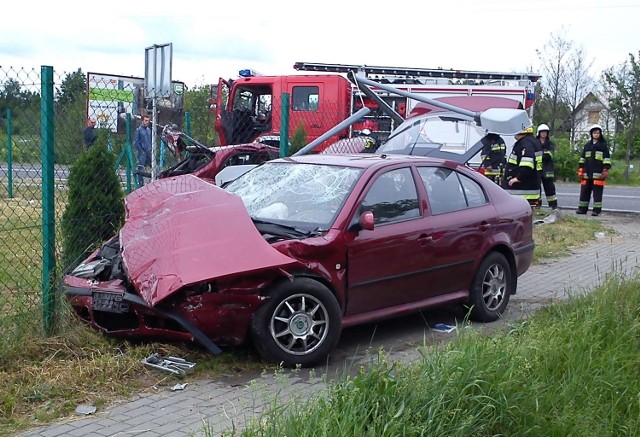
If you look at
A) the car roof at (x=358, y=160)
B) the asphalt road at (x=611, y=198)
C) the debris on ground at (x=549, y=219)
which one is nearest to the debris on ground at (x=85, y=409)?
the car roof at (x=358, y=160)

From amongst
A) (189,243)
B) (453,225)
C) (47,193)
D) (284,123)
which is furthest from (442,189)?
(47,193)

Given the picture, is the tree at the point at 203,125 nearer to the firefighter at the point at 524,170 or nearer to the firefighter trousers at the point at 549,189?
the firefighter at the point at 524,170

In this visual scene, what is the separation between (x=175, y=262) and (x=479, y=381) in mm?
2260

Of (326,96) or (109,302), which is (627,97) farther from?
(109,302)

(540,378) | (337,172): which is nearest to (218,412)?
(540,378)

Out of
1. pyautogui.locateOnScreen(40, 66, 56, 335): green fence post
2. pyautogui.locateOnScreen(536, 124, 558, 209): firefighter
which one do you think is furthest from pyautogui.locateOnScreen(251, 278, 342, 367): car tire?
pyautogui.locateOnScreen(536, 124, 558, 209): firefighter

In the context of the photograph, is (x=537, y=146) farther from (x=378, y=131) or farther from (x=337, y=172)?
(x=337, y=172)

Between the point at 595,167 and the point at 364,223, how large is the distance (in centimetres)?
1029

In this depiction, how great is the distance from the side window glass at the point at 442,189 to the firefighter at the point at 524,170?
579 centimetres

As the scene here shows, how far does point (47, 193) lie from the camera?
5.78m

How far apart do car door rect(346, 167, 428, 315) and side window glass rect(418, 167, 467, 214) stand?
203 millimetres

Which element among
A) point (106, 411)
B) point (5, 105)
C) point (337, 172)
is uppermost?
point (5, 105)

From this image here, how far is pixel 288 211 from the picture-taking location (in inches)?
241

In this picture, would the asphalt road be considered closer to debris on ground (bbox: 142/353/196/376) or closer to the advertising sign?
the advertising sign
